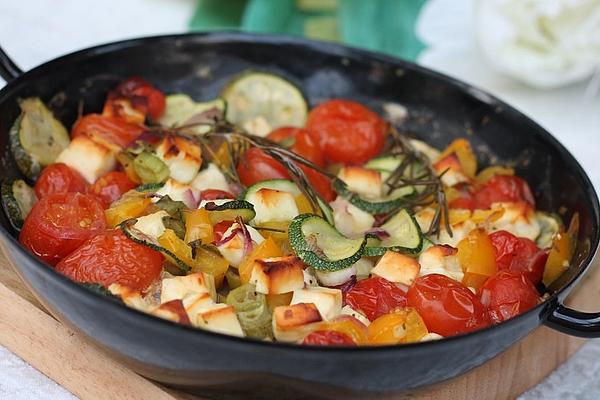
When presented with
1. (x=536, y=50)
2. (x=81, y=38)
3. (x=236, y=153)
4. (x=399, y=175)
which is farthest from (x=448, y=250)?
(x=81, y=38)

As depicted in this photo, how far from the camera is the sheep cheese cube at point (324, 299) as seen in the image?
1601 millimetres

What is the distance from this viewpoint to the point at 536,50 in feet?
10.2

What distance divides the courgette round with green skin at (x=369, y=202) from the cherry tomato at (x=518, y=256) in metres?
0.23

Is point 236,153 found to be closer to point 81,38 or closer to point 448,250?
point 448,250

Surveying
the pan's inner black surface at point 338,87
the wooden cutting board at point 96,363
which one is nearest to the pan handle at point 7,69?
the pan's inner black surface at point 338,87

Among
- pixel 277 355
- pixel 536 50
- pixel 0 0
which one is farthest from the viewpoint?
pixel 0 0

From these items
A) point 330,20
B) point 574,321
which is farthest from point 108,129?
point 330,20

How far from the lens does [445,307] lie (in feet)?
5.50

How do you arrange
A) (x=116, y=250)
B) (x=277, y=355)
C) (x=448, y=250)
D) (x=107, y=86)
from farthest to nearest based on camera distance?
(x=107, y=86) → (x=448, y=250) → (x=116, y=250) → (x=277, y=355)

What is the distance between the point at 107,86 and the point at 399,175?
2.65 feet

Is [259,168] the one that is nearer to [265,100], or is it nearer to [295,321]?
[265,100]

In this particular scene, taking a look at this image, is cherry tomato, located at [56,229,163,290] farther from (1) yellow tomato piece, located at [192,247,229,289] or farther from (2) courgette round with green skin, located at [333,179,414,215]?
(2) courgette round with green skin, located at [333,179,414,215]

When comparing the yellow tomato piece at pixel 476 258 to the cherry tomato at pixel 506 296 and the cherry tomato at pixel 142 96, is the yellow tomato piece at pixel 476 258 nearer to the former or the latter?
the cherry tomato at pixel 506 296

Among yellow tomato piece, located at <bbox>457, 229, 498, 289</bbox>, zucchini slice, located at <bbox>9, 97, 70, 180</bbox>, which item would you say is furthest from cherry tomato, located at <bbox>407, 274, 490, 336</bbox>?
zucchini slice, located at <bbox>9, 97, 70, 180</bbox>
